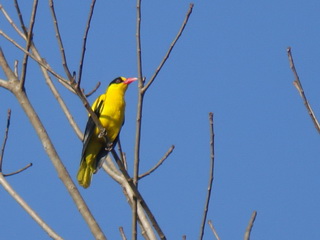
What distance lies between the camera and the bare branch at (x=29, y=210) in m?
3.39

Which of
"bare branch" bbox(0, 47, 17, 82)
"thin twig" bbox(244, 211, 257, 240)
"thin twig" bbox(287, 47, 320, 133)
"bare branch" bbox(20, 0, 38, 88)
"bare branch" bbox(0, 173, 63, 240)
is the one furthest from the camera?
"bare branch" bbox(0, 47, 17, 82)

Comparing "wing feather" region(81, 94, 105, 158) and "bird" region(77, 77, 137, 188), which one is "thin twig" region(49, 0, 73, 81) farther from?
"bird" region(77, 77, 137, 188)

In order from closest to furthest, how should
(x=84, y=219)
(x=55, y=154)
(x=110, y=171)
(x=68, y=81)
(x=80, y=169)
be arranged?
(x=68, y=81) → (x=84, y=219) → (x=55, y=154) → (x=110, y=171) → (x=80, y=169)

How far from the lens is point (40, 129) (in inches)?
144

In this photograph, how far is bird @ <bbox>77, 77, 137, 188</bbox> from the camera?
5809 millimetres

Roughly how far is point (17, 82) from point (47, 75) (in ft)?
2.43

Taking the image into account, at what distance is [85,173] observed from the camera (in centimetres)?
585

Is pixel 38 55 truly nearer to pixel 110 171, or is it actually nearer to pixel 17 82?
pixel 17 82

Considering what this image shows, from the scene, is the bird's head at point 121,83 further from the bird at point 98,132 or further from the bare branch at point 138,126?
the bare branch at point 138,126

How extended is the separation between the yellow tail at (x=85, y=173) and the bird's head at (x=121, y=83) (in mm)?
974

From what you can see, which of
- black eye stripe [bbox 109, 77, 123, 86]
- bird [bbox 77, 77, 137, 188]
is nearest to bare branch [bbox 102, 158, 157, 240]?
bird [bbox 77, 77, 137, 188]

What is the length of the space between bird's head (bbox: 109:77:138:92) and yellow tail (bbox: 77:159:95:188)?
0.97 m

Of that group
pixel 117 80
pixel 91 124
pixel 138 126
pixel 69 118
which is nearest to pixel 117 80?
pixel 117 80

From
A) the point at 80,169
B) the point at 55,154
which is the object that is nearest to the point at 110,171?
the point at 55,154
